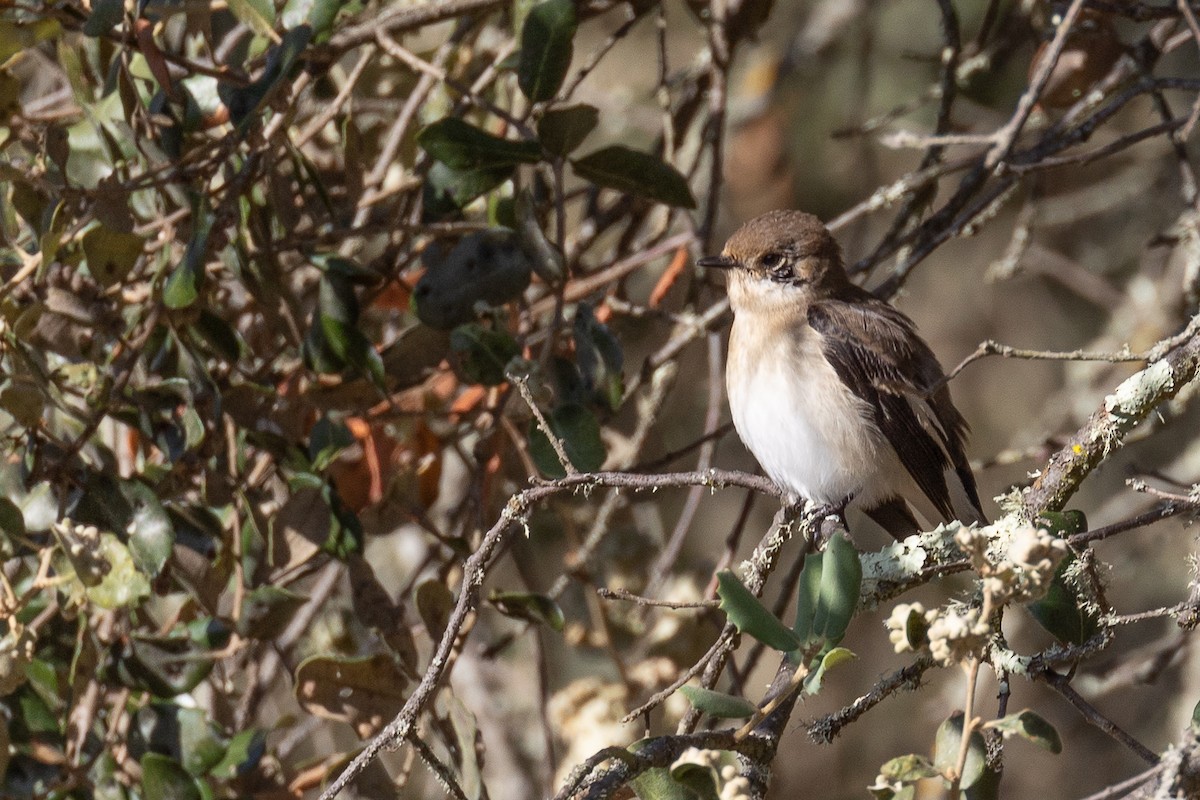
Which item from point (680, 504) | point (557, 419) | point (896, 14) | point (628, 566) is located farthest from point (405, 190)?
point (896, 14)

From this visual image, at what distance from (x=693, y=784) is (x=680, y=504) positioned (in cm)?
436

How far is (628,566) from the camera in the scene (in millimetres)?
4125

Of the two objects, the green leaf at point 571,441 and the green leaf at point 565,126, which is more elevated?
the green leaf at point 565,126

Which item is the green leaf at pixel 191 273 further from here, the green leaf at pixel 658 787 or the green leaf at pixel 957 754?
the green leaf at pixel 957 754

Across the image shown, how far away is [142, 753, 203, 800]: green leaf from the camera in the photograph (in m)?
2.55

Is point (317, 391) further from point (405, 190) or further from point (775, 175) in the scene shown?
point (775, 175)

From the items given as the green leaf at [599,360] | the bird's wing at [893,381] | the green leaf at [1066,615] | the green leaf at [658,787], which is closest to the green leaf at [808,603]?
the green leaf at [658,787]

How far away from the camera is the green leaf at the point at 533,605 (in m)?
2.67

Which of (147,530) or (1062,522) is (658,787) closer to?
(1062,522)


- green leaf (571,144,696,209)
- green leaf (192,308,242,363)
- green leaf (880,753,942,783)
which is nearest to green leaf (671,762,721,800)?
green leaf (880,753,942,783)

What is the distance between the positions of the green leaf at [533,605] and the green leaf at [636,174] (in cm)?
98

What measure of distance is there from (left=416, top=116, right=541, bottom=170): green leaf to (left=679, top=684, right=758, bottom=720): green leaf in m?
1.43

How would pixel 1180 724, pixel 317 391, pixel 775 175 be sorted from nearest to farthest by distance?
1. pixel 317 391
2. pixel 1180 724
3. pixel 775 175

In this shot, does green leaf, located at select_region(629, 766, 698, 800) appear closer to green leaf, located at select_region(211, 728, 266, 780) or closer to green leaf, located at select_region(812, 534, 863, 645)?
green leaf, located at select_region(812, 534, 863, 645)
